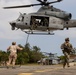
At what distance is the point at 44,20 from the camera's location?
4419cm

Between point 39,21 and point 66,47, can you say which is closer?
point 66,47

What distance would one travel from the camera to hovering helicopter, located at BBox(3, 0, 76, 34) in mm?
43750

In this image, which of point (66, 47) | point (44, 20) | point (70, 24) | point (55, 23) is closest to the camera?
point (66, 47)

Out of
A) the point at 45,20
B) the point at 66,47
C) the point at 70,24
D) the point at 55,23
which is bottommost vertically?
the point at 66,47

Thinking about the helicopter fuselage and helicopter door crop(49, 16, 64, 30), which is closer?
the helicopter fuselage

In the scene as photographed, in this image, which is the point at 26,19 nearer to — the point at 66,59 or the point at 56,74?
the point at 66,59

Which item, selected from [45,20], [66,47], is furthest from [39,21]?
[66,47]

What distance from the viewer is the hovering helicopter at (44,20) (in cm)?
4375

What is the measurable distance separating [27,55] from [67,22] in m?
84.9

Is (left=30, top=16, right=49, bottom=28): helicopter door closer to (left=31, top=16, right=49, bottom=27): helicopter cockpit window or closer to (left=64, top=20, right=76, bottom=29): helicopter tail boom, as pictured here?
(left=31, top=16, right=49, bottom=27): helicopter cockpit window

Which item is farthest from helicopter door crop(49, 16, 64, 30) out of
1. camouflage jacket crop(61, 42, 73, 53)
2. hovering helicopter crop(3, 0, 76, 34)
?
camouflage jacket crop(61, 42, 73, 53)

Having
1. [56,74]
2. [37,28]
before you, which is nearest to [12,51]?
[56,74]

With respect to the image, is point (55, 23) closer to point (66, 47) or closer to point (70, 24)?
point (70, 24)

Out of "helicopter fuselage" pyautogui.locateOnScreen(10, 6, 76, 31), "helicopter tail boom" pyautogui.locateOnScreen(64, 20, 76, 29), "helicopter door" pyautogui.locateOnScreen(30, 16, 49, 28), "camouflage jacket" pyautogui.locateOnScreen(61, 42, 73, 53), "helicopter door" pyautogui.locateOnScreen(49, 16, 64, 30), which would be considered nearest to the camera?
"camouflage jacket" pyautogui.locateOnScreen(61, 42, 73, 53)
